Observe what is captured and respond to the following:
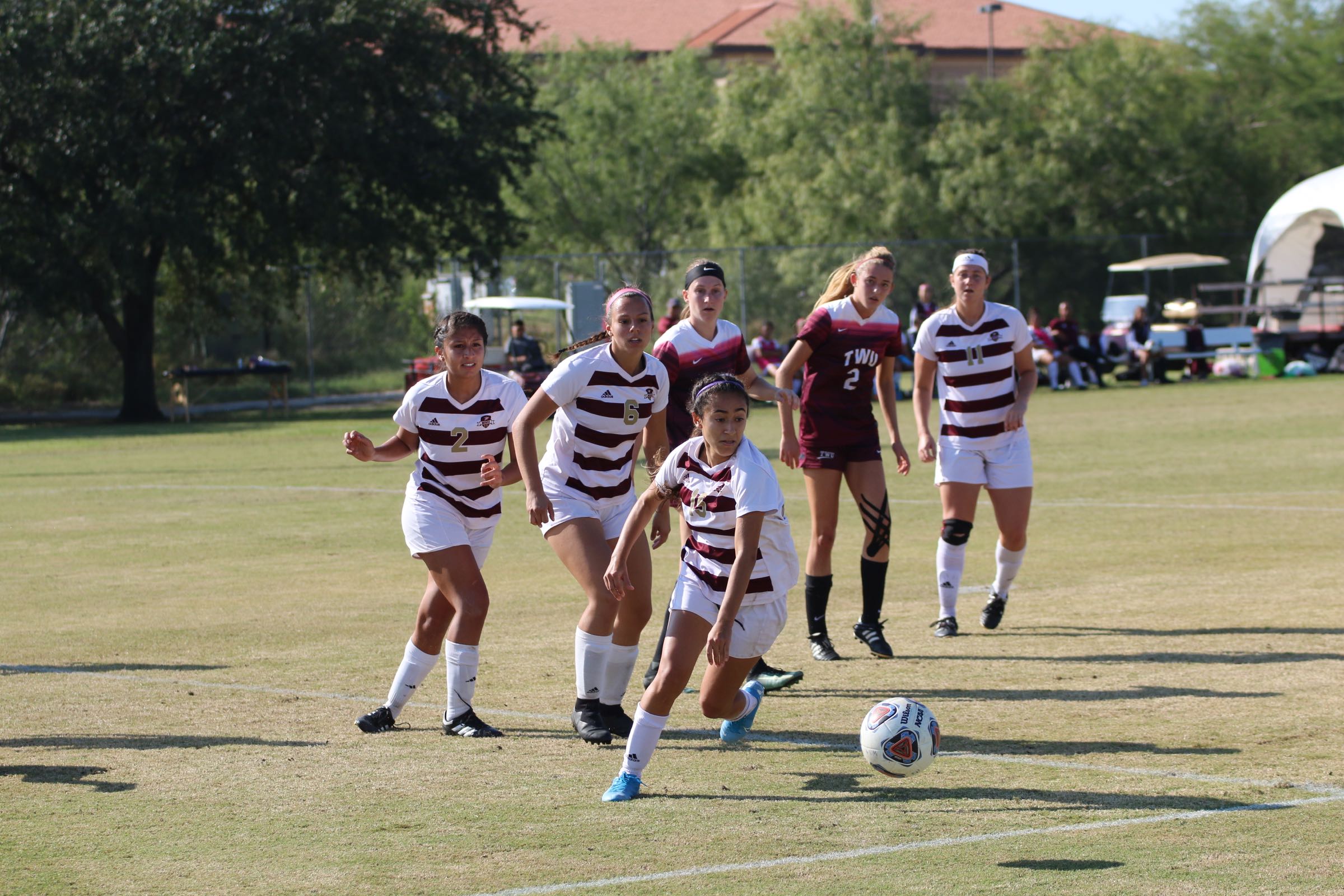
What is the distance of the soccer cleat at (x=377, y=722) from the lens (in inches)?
266

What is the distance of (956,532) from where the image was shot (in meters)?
9.19

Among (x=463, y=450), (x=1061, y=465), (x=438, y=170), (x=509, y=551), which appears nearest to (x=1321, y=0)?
(x=438, y=170)

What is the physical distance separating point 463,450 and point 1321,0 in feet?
205

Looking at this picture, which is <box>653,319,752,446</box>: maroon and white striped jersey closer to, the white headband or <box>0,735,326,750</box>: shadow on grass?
the white headband

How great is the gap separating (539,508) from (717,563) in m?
0.94

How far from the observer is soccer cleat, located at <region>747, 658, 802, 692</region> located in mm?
7621

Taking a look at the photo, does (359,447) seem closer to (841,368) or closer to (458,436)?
(458,436)

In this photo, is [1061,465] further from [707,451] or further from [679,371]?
[707,451]

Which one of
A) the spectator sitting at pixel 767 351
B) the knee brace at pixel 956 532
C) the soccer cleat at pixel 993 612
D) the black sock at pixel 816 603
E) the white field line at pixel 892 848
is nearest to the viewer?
the white field line at pixel 892 848

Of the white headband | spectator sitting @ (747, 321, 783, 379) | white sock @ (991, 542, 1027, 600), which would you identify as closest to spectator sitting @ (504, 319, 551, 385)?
spectator sitting @ (747, 321, 783, 379)

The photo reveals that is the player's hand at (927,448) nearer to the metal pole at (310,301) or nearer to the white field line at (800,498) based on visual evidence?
the white field line at (800,498)

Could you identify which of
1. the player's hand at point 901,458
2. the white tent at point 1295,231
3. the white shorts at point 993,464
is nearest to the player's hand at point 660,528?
the player's hand at point 901,458

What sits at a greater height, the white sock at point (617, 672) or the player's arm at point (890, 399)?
the player's arm at point (890, 399)

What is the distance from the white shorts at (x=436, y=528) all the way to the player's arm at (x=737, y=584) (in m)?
1.51
